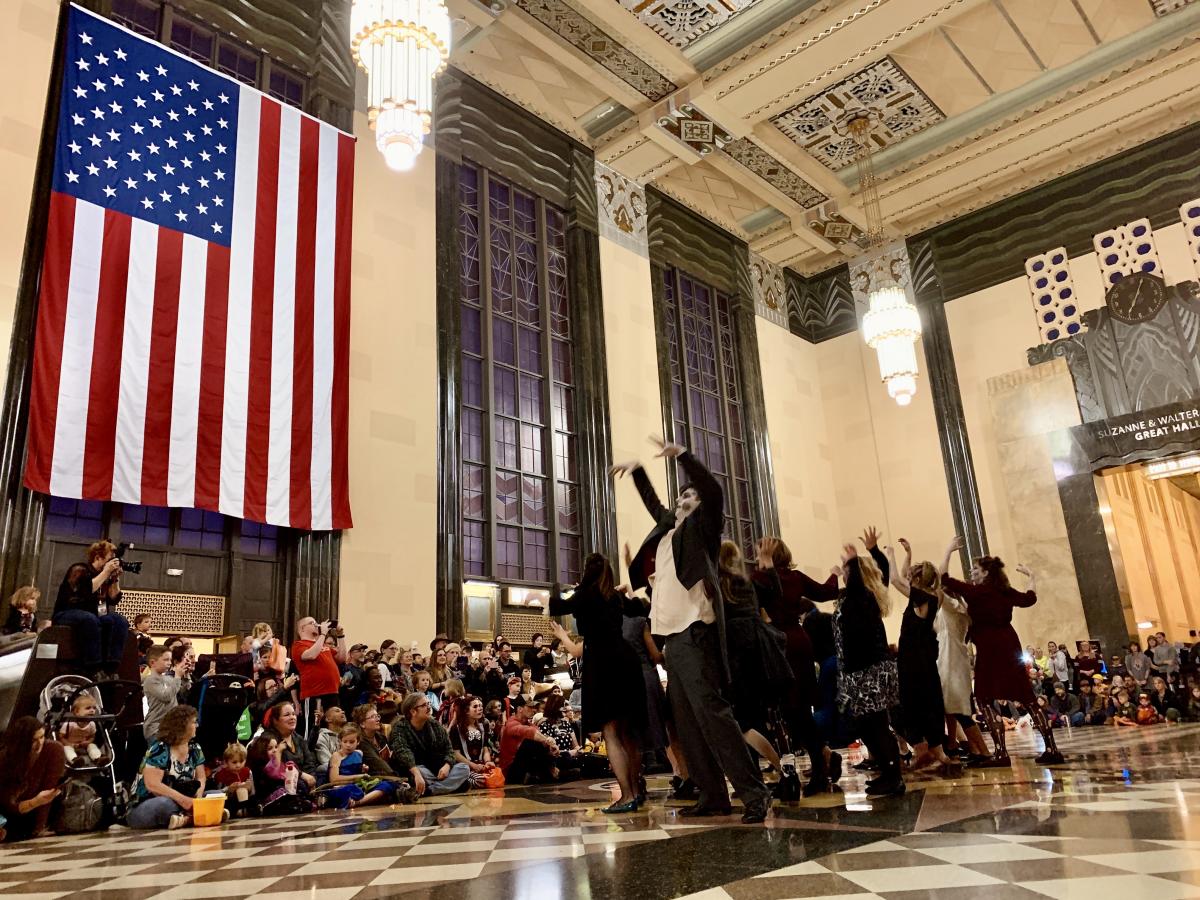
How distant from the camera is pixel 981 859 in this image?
8.09 ft

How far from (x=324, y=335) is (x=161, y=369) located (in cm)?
194

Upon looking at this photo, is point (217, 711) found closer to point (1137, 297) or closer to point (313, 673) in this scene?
point (313, 673)

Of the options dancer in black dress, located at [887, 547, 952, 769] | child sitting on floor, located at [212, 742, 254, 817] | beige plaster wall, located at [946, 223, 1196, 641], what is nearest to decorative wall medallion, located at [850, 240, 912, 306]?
beige plaster wall, located at [946, 223, 1196, 641]

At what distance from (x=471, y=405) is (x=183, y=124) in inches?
184

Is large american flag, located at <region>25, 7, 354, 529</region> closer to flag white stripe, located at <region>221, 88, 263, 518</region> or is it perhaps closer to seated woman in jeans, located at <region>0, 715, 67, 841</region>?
flag white stripe, located at <region>221, 88, 263, 518</region>

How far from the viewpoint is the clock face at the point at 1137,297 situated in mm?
14500

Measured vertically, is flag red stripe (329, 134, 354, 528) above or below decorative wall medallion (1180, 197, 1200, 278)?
below

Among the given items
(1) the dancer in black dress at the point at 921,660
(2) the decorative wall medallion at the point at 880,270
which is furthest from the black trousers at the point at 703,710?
(2) the decorative wall medallion at the point at 880,270

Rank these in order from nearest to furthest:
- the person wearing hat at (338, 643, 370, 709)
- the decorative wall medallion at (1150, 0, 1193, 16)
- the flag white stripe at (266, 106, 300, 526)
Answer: the person wearing hat at (338, 643, 370, 709), the flag white stripe at (266, 106, 300, 526), the decorative wall medallion at (1150, 0, 1193, 16)

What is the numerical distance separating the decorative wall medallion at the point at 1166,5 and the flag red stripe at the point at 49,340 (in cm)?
1444

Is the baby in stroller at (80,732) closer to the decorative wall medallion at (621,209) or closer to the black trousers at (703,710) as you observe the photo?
the black trousers at (703,710)

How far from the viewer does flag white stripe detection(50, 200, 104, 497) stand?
7559 mm

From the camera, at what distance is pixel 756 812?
3527mm

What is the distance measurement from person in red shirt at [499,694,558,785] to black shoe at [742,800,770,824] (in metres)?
3.89
